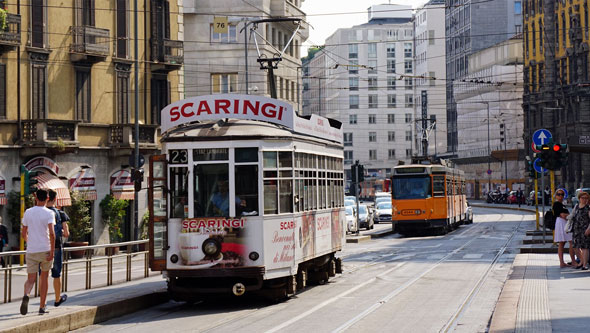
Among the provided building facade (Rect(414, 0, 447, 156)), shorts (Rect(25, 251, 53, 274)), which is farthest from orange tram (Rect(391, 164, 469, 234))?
building facade (Rect(414, 0, 447, 156))

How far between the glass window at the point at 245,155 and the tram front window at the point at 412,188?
1045 inches

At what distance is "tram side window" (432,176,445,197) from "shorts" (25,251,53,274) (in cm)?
2957

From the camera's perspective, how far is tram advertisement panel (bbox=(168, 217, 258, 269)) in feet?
53.2

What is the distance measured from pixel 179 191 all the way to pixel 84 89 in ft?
80.2

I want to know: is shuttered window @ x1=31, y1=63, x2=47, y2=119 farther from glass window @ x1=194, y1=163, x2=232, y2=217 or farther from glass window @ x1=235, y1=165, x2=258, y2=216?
glass window @ x1=235, y1=165, x2=258, y2=216

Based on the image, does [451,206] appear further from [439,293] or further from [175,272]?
[175,272]

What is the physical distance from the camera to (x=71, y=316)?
46.0ft

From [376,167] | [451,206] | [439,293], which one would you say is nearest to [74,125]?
[451,206]

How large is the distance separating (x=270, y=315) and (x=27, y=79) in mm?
24266

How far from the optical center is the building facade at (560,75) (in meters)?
98.4

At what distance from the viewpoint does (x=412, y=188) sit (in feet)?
140

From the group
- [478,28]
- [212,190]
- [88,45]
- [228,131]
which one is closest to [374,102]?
[478,28]

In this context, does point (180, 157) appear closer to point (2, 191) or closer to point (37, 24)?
point (2, 191)

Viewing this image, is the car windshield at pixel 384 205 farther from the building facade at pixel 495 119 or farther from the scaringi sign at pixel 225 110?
the scaringi sign at pixel 225 110
